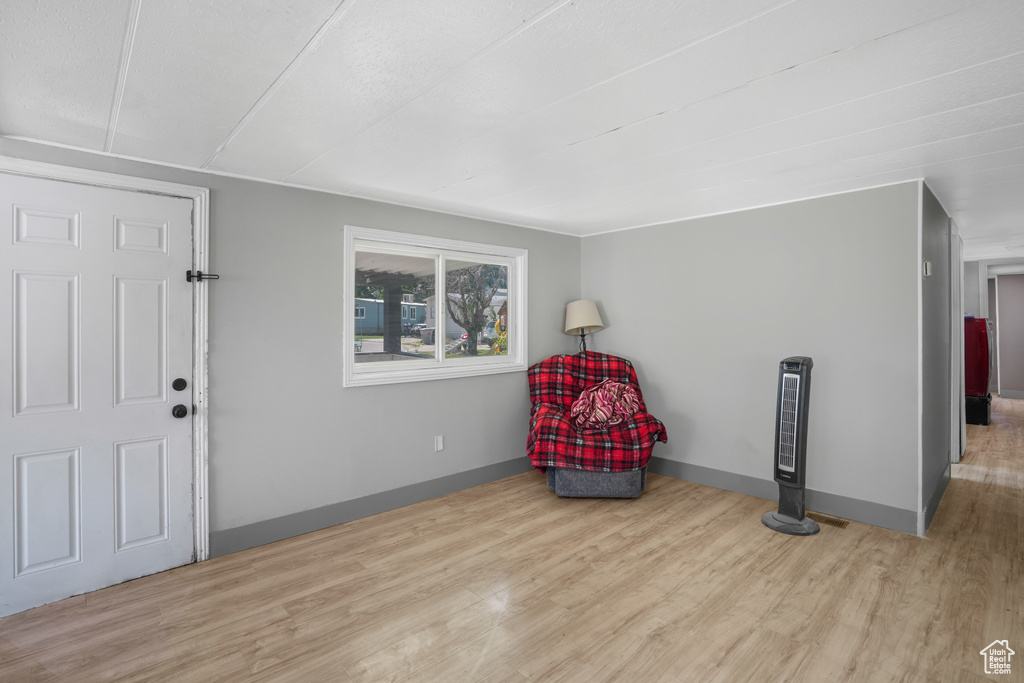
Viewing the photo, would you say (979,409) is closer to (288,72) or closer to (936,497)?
(936,497)

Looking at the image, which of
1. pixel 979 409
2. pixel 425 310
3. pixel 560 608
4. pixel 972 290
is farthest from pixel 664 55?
pixel 972 290

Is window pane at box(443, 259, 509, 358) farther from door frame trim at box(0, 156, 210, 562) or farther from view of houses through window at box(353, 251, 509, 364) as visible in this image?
door frame trim at box(0, 156, 210, 562)

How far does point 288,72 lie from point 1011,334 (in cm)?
1037

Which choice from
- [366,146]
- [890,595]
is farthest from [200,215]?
[890,595]

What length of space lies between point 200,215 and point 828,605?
147 inches

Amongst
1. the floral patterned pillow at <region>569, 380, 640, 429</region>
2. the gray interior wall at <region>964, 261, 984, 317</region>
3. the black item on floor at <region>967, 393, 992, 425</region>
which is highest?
the gray interior wall at <region>964, 261, 984, 317</region>

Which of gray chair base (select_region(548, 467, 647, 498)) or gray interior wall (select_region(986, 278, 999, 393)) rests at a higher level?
gray interior wall (select_region(986, 278, 999, 393))

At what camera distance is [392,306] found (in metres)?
3.72

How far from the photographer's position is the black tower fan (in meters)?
3.12

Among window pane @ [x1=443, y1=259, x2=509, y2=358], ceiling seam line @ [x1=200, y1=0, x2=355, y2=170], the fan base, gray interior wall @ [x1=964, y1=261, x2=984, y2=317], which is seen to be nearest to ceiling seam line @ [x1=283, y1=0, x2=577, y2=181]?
ceiling seam line @ [x1=200, y1=0, x2=355, y2=170]

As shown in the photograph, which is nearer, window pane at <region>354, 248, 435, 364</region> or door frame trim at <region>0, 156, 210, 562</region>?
door frame trim at <region>0, 156, 210, 562</region>

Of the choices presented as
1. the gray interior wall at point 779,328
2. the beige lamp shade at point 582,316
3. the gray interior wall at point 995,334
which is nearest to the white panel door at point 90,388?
the beige lamp shade at point 582,316

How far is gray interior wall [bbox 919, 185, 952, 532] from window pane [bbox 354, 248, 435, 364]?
3285mm

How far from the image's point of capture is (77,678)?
1854 mm
